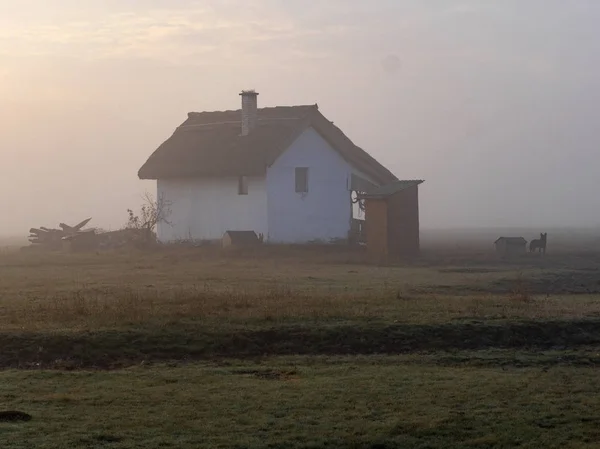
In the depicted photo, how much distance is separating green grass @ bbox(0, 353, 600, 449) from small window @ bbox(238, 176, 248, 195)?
34.7 meters

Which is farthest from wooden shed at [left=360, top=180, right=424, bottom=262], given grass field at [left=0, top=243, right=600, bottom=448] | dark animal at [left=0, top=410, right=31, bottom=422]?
dark animal at [left=0, top=410, right=31, bottom=422]

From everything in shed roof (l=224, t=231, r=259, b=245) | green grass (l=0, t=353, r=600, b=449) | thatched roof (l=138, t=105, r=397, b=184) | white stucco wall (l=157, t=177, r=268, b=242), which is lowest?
green grass (l=0, t=353, r=600, b=449)

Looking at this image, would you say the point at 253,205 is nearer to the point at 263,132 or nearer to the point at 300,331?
the point at 263,132

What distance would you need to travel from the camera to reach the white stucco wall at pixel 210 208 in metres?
50.0

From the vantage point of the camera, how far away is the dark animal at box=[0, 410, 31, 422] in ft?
39.4

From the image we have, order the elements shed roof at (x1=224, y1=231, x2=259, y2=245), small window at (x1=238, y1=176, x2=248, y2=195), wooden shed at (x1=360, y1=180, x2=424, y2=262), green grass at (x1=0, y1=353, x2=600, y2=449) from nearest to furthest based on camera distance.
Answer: green grass at (x1=0, y1=353, x2=600, y2=449)
wooden shed at (x1=360, y1=180, x2=424, y2=262)
shed roof at (x1=224, y1=231, x2=259, y2=245)
small window at (x1=238, y1=176, x2=248, y2=195)

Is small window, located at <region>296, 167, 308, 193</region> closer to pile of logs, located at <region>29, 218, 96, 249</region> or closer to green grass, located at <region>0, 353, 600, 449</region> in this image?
pile of logs, located at <region>29, 218, 96, 249</region>

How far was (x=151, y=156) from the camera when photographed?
55.3 metres

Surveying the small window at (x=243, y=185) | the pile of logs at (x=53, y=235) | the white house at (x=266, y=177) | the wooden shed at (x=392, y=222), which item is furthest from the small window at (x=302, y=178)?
the pile of logs at (x=53, y=235)

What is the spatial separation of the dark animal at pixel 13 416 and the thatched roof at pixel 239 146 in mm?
37144

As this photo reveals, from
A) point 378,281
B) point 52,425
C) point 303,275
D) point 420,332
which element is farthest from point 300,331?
point 303,275

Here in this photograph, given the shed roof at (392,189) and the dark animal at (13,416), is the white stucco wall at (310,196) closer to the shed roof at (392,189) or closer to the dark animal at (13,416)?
the shed roof at (392,189)

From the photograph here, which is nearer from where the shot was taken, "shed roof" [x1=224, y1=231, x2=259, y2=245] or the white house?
"shed roof" [x1=224, y1=231, x2=259, y2=245]

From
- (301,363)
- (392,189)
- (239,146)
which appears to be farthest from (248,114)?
(301,363)
